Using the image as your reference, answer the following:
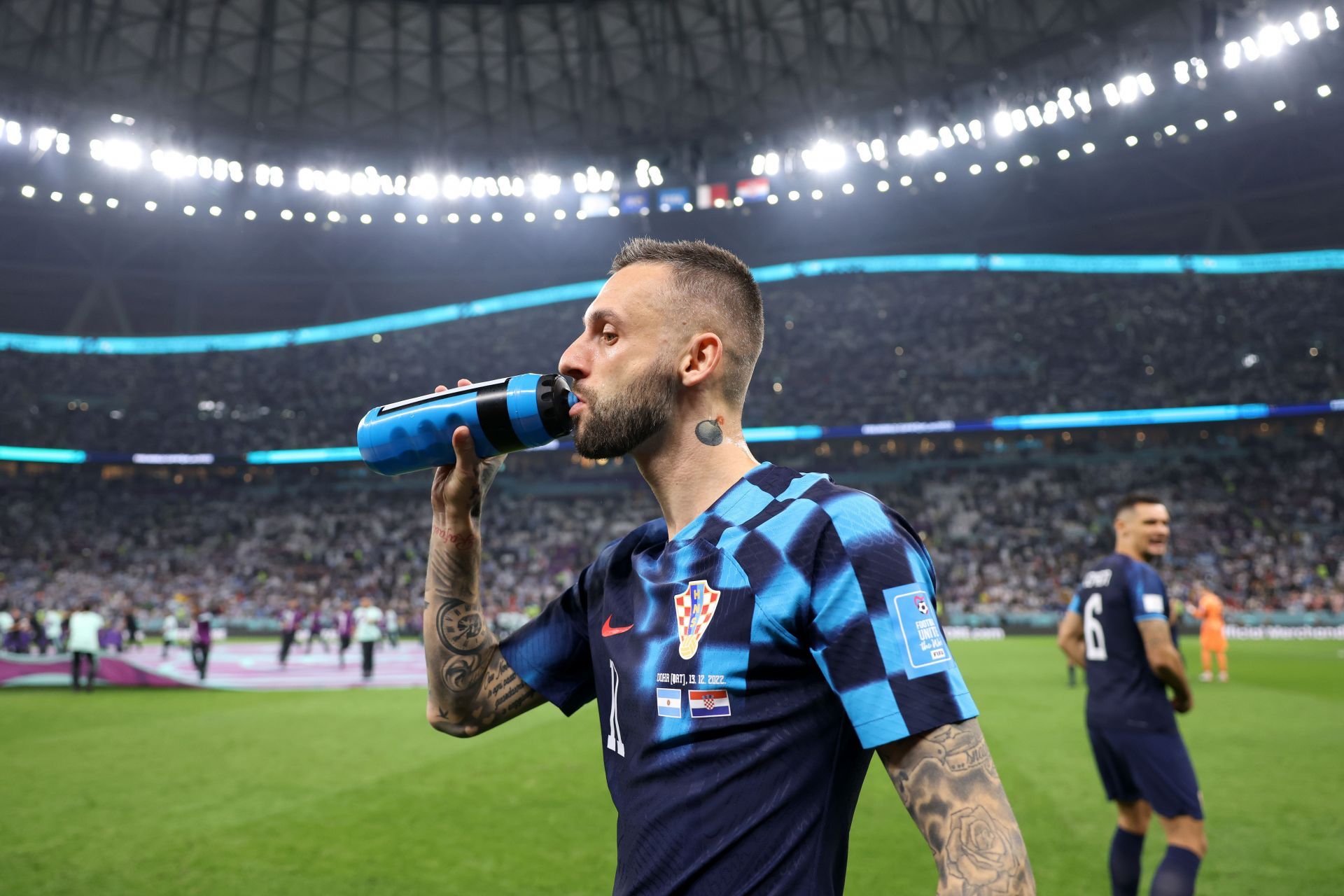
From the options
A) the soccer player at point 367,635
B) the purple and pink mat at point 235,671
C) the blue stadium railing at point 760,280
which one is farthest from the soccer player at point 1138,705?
the blue stadium railing at point 760,280

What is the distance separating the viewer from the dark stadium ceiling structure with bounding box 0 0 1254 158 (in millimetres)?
29203

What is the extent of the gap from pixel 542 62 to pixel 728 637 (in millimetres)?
37450

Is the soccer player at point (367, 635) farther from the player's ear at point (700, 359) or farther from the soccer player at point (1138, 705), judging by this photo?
the player's ear at point (700, 359)

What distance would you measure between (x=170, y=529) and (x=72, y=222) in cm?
1624

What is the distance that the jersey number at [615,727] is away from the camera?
6.25ft

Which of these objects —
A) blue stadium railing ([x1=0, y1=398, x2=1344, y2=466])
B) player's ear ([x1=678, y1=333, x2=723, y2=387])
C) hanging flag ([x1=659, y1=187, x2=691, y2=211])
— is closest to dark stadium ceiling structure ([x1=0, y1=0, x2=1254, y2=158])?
hanging flag ([x1=659, y1=187, x2=691, y2=211])

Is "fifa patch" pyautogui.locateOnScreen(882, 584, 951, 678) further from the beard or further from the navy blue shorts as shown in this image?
the navy blue shorts

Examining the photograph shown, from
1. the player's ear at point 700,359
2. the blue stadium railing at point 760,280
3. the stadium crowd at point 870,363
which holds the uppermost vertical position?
the blue stadium railing at point 760,280

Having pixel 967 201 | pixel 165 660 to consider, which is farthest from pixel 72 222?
pixel 967 201

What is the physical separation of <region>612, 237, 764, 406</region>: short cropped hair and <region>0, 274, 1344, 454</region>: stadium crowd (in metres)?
39.8

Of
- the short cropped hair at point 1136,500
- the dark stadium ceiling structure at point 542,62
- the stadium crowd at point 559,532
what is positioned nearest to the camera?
the short cropped hair at point 1136,500

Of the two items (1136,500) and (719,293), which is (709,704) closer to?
(719,293)

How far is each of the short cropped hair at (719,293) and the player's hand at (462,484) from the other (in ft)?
1.91

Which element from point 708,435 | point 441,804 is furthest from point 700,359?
point 441,804
